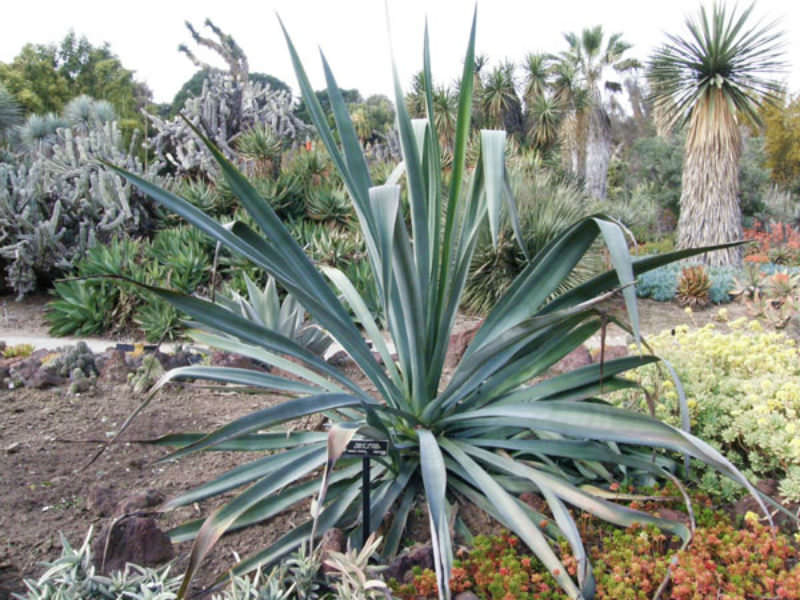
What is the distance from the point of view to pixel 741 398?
298 cm

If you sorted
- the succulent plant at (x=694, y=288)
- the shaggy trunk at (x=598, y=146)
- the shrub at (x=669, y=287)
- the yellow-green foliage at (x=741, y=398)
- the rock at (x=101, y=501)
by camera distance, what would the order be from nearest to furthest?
the rock at (x=101, y=501), the yellow-green foliage at (x=741, y=398), the succulent plant at (x=694, y=288), the shrub at (x=669, y=287), the shaggy trunk at (x=598, y=146)

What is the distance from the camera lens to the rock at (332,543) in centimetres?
207

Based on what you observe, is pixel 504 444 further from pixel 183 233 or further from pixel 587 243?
pixel 183 233

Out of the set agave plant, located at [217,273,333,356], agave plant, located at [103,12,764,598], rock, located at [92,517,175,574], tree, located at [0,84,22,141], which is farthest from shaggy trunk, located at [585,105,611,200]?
rock, located at [92,517,175,574]

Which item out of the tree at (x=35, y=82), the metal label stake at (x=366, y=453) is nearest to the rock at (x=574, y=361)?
the metal label stake at (x=366, y=453)

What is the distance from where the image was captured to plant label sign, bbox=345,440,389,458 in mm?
1987

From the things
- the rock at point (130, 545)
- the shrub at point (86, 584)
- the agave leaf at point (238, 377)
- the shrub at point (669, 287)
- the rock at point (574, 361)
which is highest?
the agave leaf at point (238, 377)

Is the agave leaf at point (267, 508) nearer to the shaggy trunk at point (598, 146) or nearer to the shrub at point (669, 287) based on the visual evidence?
the shrub at point (669, 287)

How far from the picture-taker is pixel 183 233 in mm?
8758

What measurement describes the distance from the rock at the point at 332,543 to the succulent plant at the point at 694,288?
893 cm

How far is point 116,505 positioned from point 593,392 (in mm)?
1875

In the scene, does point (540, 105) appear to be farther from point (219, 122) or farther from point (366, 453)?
point (366, 453)

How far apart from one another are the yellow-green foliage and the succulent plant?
6.61 metres

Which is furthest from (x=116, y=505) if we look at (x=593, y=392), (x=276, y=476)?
(x=593, y=392)
